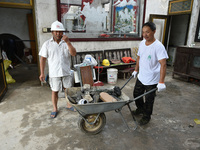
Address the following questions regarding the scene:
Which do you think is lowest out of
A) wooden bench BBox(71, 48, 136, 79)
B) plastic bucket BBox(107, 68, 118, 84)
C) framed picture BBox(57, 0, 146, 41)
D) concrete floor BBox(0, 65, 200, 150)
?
concrete floor BBox(0, 65, 200, 150)

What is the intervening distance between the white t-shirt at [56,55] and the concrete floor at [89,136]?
38.2 inches

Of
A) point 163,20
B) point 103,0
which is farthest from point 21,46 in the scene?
point 163,20

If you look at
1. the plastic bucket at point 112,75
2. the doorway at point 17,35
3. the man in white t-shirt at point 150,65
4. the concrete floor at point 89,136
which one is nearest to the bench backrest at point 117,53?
the plastic bucket at point 112,75

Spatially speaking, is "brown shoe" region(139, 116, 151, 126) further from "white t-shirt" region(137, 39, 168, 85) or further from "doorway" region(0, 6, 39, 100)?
"doorway" region(0, 6, 39, 100)

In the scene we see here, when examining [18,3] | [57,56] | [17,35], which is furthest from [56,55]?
[17,35]

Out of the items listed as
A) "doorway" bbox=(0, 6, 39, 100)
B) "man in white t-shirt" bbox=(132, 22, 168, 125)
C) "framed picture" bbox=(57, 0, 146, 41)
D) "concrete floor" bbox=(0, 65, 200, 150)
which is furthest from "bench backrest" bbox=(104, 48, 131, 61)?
"doorway" bbox=(0, 6, 39, 100)

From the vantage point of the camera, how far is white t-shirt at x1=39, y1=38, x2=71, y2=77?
277cm

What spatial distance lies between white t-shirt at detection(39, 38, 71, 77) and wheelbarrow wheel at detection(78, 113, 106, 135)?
3.25 ft

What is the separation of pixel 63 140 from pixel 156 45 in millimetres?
2141

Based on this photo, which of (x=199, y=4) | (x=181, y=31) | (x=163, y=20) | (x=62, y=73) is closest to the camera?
(x=62, y=73)

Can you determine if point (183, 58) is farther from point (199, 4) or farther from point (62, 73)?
point (62, 73)

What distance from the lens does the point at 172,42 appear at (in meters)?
8.48

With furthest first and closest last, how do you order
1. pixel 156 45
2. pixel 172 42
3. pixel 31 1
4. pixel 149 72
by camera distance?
pixel 172 42
pixel 31 1
pixel 149 72
pixel 156 45

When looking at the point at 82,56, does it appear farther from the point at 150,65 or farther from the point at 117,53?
the point at 150,65
